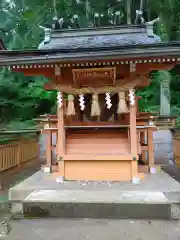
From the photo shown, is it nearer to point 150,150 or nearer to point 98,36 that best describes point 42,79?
point 98,36

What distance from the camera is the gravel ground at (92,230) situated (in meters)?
3.43

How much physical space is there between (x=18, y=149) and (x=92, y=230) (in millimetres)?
6435

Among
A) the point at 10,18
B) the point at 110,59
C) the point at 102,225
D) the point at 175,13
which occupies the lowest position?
the point at 102,225

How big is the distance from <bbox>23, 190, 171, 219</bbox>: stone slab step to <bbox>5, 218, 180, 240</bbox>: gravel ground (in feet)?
0.44

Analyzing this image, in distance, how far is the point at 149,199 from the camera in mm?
4199

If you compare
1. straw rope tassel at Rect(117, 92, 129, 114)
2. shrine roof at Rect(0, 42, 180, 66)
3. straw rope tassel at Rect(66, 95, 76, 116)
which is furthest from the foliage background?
straw rope tassel at Rect(117, 92, 129, 114)

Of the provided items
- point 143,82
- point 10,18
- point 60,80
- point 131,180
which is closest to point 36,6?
point 10,18

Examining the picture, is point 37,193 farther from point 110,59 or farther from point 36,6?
point 36,6

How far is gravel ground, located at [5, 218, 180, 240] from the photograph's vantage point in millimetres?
3428

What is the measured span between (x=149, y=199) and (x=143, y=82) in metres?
3.02

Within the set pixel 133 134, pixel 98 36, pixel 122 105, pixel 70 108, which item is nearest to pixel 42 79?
pixel 98 36

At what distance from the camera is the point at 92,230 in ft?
12.0

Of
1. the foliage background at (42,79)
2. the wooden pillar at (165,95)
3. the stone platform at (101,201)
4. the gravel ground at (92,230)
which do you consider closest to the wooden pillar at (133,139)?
the stone platform at (101,201)

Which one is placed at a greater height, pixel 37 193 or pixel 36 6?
pixel 36 6
